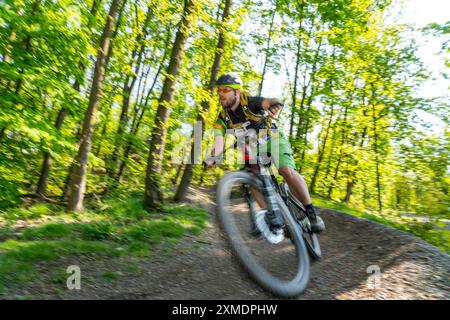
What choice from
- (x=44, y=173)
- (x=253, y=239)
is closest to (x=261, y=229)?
(x=253, y=239)

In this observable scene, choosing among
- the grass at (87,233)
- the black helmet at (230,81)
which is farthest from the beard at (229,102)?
the grass at (87,233)

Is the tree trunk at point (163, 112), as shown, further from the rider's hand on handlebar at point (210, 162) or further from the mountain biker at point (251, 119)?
the rider's hand on handlebar at point (210, 162)

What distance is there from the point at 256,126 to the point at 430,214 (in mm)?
4600

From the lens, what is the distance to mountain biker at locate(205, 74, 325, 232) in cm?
382

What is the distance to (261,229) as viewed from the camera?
11.3 feet

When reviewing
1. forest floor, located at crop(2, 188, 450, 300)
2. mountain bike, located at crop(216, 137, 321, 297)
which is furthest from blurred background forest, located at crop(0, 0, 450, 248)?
mountain bike, located at crop(216, 137, 321, 297)

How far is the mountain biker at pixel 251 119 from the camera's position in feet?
12.5

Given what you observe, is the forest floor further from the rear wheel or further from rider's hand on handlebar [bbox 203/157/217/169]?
rider's hand on handlebar [bbox 203/157/217/169]

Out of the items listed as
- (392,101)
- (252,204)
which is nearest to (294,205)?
(252,204)

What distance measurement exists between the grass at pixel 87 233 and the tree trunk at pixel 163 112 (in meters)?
0.55

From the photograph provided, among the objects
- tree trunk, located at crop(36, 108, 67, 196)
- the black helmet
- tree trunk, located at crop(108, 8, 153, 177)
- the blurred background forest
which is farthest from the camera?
tree trunk, located at crop(108, 8, 153, 177)

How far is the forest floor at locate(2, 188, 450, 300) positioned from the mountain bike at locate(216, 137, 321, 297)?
6.8 inches
